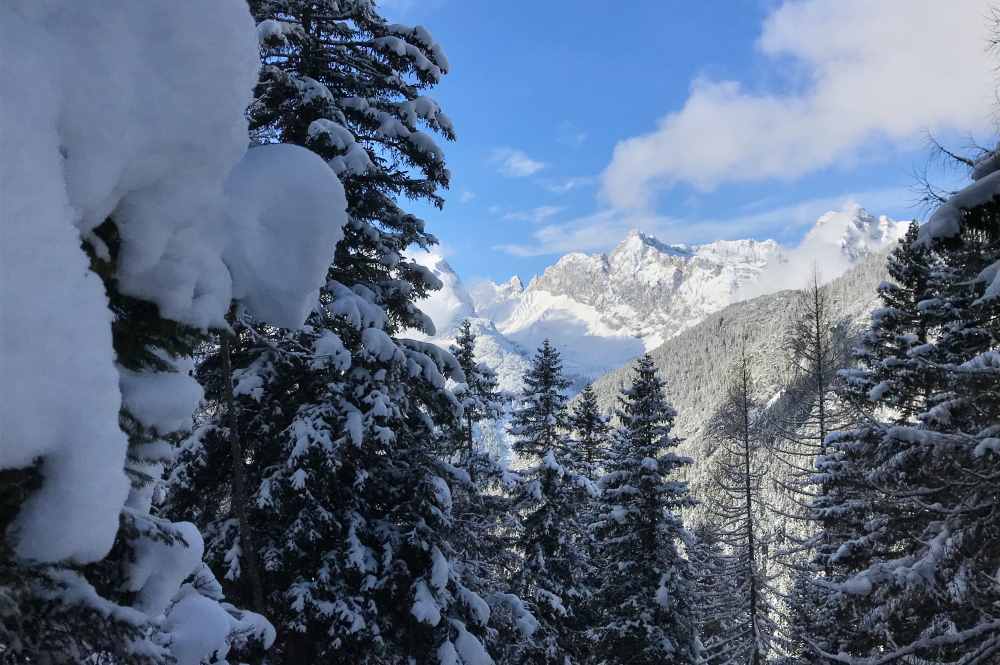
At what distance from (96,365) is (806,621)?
2455cm

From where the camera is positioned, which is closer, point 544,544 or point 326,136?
point 326,136

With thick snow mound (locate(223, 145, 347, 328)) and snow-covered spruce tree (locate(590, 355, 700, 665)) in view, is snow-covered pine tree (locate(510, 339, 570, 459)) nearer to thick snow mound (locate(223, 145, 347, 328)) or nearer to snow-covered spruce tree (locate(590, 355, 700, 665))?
snow-covered spruce tree (locate(590, 355, 700, 665))

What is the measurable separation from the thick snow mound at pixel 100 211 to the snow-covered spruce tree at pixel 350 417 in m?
4.13

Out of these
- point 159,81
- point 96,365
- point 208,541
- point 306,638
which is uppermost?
point 159,81

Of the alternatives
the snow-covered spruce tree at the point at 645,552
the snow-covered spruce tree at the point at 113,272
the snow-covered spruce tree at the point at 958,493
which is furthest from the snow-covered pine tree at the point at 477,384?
the snow-covered spruce tree at the point at 113,272

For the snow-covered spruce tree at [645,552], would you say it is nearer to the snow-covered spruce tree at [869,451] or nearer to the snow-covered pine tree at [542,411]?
the snow-covered pine tree at [542,411]

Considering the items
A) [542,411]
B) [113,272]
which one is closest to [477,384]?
[542,411]

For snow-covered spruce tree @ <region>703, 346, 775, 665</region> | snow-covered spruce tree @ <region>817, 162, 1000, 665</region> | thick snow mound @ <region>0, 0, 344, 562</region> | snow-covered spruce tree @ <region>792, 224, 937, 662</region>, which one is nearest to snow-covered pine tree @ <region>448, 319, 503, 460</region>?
snow-covered spruce tree @ <region>703, 346, 775, 665</region>

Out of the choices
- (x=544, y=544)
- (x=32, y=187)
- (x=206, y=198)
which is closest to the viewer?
(x=32, y=187)

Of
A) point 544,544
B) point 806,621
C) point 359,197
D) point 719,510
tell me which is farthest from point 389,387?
point 806,621

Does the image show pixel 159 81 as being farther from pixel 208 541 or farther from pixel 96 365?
pixel 208 541

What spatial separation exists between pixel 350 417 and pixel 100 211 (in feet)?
17.1

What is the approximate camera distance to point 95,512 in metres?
1.55

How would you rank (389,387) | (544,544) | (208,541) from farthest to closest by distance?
1. (544,544)
2. (389,387)
3. (208,541)
